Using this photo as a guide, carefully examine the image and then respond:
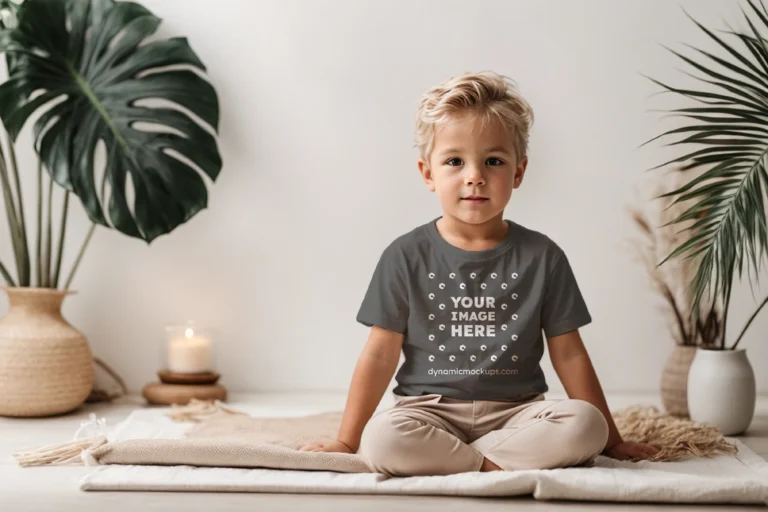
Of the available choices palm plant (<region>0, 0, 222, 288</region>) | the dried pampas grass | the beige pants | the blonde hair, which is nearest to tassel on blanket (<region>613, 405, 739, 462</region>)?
the beige pants

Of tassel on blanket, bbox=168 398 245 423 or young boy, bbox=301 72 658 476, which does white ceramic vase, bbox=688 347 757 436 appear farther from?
tassel on blanket, bbox=168 398 245 423

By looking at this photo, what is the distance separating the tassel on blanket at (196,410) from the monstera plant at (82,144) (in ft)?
0.84

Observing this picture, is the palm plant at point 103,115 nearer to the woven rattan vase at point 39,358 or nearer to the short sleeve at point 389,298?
the woven rattan vase at point 39,358

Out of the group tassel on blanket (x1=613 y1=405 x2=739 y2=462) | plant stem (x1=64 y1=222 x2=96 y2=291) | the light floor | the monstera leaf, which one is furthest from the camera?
plant stem (x1=64 y1=222 x2=96 y2=291)

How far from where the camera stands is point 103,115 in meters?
2.42

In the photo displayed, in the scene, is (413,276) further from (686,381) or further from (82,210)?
(82,210)

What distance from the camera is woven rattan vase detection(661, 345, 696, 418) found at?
2.25 metres

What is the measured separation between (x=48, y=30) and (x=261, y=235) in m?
0.74

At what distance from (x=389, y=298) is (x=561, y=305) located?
0.31 metres

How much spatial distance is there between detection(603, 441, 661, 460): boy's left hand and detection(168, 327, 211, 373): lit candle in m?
1.11

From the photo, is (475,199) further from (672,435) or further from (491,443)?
(672,435)

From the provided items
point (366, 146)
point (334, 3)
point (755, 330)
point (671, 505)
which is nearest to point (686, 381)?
point (755, 330)

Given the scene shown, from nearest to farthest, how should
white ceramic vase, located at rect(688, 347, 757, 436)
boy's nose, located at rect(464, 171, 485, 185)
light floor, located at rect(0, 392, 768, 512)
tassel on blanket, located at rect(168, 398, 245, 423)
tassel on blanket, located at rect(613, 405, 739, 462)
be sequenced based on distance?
light floor, located at rect(0, 392, 768, 512) < boy's nose, located at rect(464, 171, 485, 185) < tassel on blanket, located at rect(613, 405, 739, 462) < white ceramic vase, located at rect(688, 347, 757, 436) < tassel on blanket, located at rect(168, 398, 245, 423)

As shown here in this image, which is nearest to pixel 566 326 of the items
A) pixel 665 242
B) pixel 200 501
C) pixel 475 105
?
pixel 475 105
